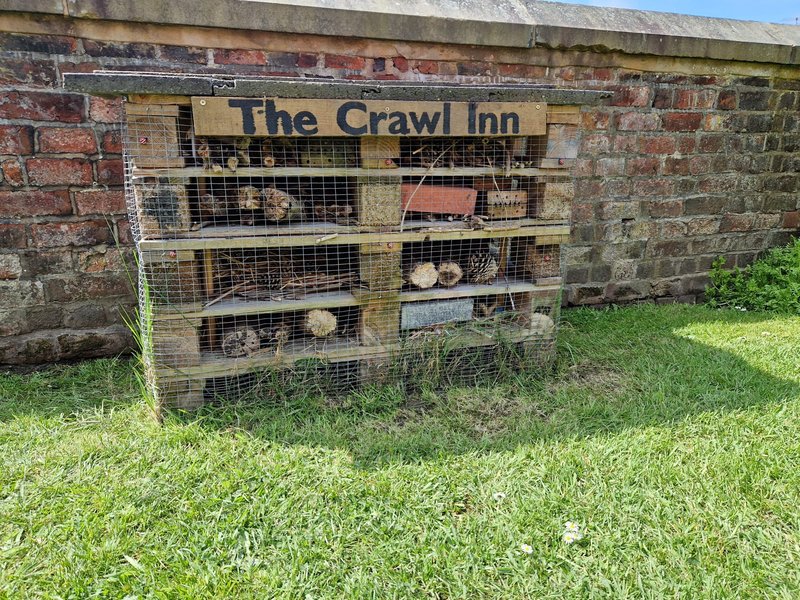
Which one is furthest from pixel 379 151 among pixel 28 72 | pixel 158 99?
→ pixel 28 72

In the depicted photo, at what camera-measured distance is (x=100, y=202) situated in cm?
366

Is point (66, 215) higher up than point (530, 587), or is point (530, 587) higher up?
point (66, 215)

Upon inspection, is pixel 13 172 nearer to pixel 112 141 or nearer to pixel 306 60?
pixel 112 141

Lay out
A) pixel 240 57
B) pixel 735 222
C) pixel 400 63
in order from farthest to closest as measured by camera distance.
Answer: pixel 735 222
pixel 400 63
pixel 240 57

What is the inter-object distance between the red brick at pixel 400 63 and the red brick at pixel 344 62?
0.23 meters

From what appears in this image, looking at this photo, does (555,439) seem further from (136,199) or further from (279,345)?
(136,199)

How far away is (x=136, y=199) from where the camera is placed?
9.44 feet

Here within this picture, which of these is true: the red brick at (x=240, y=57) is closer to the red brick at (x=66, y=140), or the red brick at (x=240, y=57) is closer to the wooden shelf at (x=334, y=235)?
the red brick at (x=66, y=140)

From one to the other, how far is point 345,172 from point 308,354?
1064 millimetres

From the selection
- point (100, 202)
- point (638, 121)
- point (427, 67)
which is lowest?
point (100, 202)

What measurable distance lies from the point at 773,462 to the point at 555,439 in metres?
1.01

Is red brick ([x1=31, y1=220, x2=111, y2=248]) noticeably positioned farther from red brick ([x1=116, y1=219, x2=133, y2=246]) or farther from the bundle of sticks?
the bundle of sticks

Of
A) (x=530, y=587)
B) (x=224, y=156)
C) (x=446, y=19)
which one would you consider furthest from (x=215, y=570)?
(x=446, y=19)

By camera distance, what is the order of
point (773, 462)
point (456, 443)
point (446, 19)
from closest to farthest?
point (773, 462), point (456, 443), point (446, 19)
